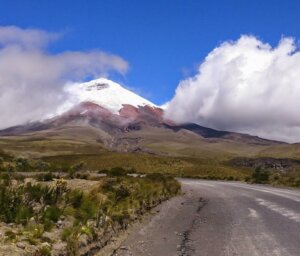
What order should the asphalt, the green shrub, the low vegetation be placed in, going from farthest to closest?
the green shrub → the asphalt → the low vegetation

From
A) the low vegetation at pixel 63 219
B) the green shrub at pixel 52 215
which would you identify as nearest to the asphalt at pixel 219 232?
the low vegetation at pixel 63 219

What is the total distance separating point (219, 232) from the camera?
14883 millimetres

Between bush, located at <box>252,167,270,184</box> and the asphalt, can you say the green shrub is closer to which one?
the asphalt

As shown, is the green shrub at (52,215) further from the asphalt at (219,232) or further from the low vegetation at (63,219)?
the asphalt at (219,232)

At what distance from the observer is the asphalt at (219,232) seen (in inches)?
471

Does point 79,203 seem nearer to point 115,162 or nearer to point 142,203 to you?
point 142,203

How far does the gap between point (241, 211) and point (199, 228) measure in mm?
5213

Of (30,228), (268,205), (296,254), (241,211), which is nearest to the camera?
(296,254)

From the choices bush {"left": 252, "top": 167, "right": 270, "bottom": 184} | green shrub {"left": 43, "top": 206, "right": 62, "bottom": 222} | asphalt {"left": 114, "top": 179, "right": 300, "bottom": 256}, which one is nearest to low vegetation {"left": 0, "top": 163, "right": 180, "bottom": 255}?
green shrub {"left": 43, "top": 206, "right": 62, "bottom": 222}

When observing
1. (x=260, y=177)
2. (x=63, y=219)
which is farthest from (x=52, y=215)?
(x=260, y=177)

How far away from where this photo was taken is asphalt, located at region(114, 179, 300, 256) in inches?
471

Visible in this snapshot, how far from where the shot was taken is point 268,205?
75.9 ft

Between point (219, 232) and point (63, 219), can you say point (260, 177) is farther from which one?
point (63, 219)

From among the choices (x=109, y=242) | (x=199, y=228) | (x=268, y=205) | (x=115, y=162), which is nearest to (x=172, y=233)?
(x=199, y=228)
